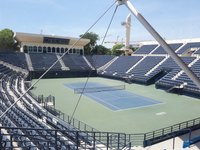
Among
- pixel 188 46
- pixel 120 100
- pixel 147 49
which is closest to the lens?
pixel 120 100

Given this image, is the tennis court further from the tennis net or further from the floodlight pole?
the floodlight pole

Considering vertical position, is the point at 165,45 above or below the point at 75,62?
below

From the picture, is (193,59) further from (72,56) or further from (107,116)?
(72,56)

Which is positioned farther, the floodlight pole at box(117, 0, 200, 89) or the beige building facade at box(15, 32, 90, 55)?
the beige building facade at box(15, 32, 90, 55)

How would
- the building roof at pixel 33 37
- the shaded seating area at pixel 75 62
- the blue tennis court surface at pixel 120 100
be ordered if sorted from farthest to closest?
the building roof at pixel 33 37 < the shaded seating area at pixel 75 62 < the blue tennis court surface at pixel 120 100

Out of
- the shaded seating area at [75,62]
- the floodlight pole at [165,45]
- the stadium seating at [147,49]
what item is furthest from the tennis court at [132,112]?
the stadium seating at [147,49]

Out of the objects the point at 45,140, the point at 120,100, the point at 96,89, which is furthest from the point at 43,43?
the point at 45,140

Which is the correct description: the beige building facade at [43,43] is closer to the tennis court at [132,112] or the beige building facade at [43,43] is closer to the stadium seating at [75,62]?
the stadium seating at [75,62]

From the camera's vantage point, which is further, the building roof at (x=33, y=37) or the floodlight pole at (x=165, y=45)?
the building roof at (x=33, y=37)

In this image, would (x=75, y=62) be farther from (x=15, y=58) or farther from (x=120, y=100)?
(x=120, y=100)

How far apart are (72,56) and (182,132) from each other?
123ft

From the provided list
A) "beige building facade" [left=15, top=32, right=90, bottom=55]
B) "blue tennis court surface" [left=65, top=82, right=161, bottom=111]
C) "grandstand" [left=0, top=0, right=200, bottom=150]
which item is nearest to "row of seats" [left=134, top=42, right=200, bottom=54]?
"grandstand" [left=0, top=0, right=200, bottom=150]

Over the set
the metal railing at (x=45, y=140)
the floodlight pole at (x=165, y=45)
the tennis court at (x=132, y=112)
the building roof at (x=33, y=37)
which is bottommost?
the tennis court at (x=132, y=112)

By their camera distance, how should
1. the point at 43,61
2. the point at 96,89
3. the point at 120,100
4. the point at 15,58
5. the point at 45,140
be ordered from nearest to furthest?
the point at 45,140 → the point at 120,100 → the point at 96,89 → the point at 15,58 → the point at 43,61
